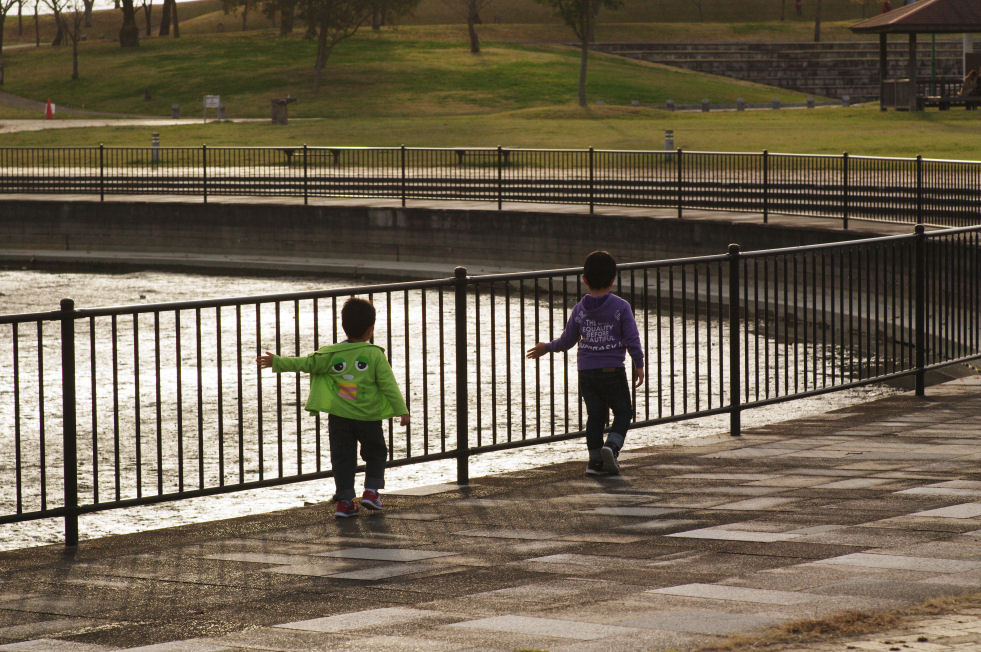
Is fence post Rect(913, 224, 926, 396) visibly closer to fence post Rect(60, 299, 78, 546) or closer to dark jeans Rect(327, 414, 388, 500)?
dark jeans Rect(327, 414, 388, 500)

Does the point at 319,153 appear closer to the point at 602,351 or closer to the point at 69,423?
the point at 602,351

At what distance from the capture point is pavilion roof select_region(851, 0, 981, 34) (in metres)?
44.6

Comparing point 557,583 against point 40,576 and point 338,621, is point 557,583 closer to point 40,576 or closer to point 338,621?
point 338,621

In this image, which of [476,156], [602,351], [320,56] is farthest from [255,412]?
[320,56]

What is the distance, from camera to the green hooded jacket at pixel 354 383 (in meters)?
6.58

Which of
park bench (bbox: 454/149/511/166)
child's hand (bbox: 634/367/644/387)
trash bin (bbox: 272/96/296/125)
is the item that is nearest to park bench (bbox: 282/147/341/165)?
park bench (bbox: 454/149/511/166)

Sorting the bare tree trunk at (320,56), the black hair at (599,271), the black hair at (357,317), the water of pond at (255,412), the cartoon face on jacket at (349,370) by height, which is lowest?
the water of pond at (255,412)

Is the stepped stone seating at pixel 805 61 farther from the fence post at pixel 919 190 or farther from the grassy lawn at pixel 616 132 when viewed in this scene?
A: the fence post at pixel 919 190

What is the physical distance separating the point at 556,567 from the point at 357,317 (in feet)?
5.84

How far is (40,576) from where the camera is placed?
18.5 ft

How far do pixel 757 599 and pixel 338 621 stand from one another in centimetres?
134

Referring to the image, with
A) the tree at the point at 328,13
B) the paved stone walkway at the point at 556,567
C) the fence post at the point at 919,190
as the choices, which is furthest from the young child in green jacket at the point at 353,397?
the tree at the point at 328,13

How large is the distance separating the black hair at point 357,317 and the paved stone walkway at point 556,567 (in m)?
0.87

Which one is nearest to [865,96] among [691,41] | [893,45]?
[893,45]
